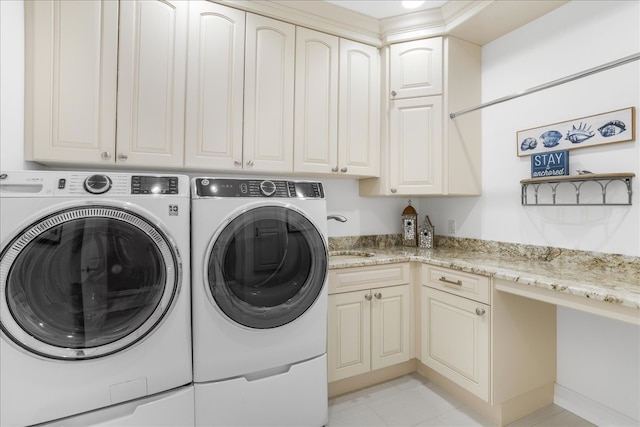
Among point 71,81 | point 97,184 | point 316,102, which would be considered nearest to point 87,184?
point 97,184

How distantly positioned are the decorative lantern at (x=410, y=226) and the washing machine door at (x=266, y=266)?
1292mm

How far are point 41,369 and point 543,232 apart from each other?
2.62 m

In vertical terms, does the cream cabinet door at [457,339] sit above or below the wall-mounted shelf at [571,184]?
below

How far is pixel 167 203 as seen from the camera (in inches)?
51.1

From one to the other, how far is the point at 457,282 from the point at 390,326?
55 centimetres

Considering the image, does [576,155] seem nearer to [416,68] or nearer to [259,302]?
[416,68]

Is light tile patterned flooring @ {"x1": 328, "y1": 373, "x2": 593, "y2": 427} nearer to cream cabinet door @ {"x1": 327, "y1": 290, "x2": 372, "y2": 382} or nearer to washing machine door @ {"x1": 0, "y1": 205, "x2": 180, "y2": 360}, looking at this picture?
cream cabinet door @ {"x1": 327, "y1": 290, "x2": 372, "y2": 382}

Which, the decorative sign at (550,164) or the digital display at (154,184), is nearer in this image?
the digital display at (154,184)

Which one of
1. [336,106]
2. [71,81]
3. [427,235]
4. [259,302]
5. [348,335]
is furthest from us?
[427,235]

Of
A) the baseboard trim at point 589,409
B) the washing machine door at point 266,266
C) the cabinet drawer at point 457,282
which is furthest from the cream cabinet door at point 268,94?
the baseboard trim at point 589,409

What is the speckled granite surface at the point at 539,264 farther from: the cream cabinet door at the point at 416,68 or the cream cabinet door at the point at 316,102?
the cream cabinet door at the point at 416,68

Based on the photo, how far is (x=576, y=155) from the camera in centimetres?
179

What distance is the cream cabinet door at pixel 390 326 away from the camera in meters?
2.03

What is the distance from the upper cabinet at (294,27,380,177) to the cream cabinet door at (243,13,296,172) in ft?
0.21
